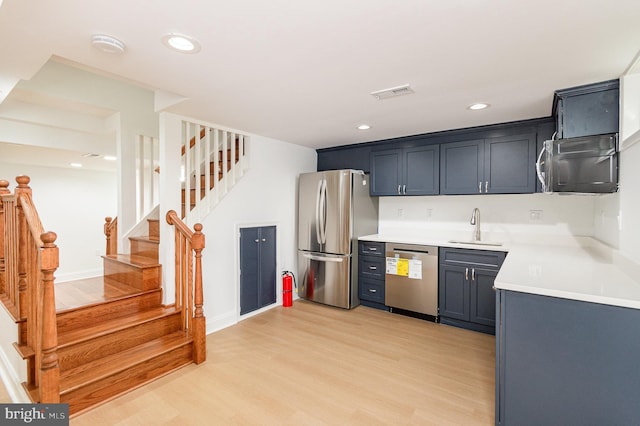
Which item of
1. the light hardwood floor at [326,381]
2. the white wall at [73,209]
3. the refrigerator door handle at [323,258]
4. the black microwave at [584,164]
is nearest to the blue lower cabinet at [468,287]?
the light hardwood floor at [326,381]

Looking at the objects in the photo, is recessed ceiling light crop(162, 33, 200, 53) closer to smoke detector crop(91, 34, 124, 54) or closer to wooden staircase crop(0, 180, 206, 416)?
smoke detector crop(91, 34, 124, 54)

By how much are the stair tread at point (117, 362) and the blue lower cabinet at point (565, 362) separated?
7.94 ft

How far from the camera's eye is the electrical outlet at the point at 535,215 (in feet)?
11.2

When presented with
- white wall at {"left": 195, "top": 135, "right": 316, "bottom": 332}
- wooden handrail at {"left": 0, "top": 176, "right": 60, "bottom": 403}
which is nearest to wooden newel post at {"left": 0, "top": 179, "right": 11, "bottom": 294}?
wooden handrail at {"left": 0, "top": 176, "right": 60, "bottom": 403}

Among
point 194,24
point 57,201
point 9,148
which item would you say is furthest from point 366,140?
point 57,201

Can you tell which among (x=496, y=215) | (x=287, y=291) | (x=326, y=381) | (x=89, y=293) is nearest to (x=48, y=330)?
(x=89, y=293)

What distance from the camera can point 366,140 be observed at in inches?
165

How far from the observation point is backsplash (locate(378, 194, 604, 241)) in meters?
3.25

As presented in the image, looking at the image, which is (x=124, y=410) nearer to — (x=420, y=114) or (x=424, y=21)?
(x=424, y=21)

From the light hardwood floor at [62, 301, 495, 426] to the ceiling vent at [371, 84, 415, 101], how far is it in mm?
2260

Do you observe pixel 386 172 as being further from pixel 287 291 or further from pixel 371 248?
pixel 287 291

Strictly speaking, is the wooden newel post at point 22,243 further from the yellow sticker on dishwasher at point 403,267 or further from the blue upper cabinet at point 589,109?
the blue upper cabinet at point 589,109

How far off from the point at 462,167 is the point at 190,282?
3180 mm

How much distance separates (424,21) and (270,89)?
126cm
